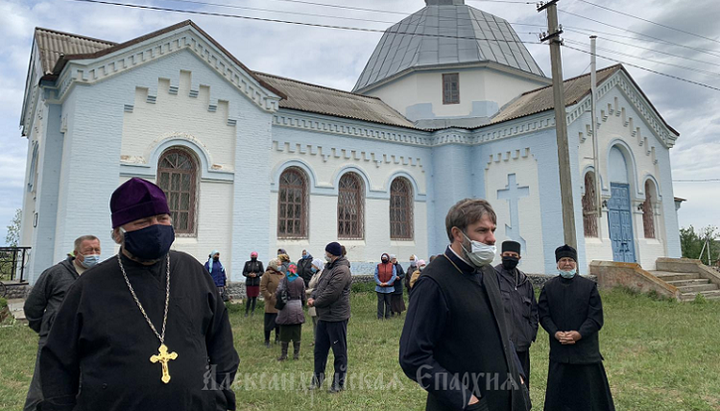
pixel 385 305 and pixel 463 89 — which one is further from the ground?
pixel 463 89

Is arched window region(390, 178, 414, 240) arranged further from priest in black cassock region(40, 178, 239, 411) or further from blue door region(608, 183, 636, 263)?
priest in black cassock region(40, 178, 239, 411)

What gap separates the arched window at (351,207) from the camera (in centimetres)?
1515

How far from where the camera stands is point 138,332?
1860 mm

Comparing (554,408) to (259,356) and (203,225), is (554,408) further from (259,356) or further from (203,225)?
(203,225)

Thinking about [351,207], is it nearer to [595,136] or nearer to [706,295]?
[595,136]

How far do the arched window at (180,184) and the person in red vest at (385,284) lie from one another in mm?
5157

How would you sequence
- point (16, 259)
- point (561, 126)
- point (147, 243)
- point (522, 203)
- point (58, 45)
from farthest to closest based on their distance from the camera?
point (522, 203), point (16, 259), point (58, 45), point (561, 126), point (147, 243)

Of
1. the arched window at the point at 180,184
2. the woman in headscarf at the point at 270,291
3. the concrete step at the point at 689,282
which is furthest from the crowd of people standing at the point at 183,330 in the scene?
the concrete step at the point at 689,282

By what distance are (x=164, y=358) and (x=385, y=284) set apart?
28.3 ft

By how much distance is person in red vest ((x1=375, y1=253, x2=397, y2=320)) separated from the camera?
33.8 ft

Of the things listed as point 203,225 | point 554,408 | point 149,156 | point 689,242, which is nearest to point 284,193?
point 203,225

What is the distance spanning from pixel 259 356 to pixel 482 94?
48.4 ft

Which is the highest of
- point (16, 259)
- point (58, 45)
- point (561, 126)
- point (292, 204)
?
point (58, 45)

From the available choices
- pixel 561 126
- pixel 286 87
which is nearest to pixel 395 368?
pixel 561 126
